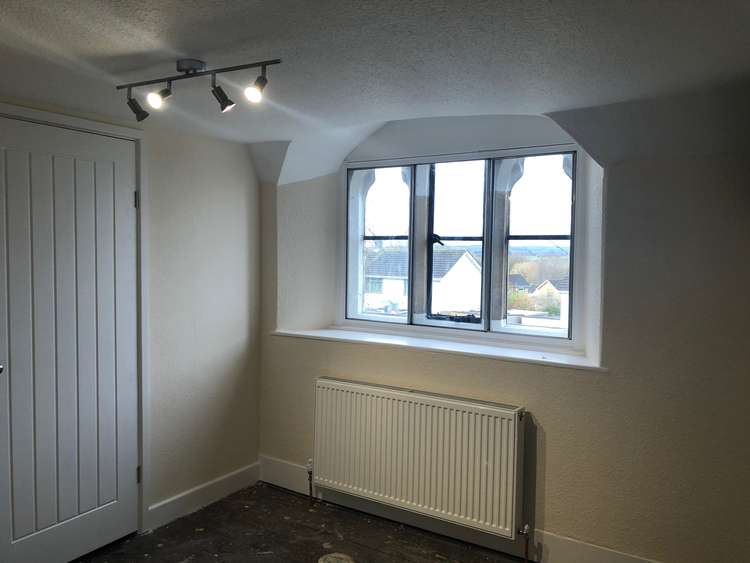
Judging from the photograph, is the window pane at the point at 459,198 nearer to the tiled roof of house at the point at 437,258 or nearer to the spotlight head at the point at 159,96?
the tiled roof of house at the point at 437,258

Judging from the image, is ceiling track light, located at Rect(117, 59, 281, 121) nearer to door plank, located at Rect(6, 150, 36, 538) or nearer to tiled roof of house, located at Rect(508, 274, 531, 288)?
door plank, located at Rect(6, 150, 36, 538)

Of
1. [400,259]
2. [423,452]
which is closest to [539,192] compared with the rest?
[400,259]

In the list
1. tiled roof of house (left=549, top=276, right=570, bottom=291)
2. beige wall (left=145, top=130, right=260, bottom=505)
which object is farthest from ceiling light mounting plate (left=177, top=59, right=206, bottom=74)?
tiled roof of house (left=549, top=276, right=570, bottom=291)

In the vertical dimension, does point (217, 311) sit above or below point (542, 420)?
above

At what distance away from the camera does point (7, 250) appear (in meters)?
2.45

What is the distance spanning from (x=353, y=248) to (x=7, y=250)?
7.00 ft

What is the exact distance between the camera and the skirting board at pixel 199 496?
315 centimetres

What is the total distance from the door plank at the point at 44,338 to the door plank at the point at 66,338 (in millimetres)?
26

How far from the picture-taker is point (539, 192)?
130 inches

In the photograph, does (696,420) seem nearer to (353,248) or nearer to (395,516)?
(395,516)

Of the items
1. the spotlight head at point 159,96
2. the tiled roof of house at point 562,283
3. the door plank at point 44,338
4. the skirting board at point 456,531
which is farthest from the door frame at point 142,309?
the tiled roof of house at point 562,283

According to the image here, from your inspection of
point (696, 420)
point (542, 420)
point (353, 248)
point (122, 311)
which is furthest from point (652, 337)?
point (122, 311)

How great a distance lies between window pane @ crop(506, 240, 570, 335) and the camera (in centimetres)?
324

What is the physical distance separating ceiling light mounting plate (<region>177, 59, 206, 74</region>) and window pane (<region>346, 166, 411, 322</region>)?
1.85m
